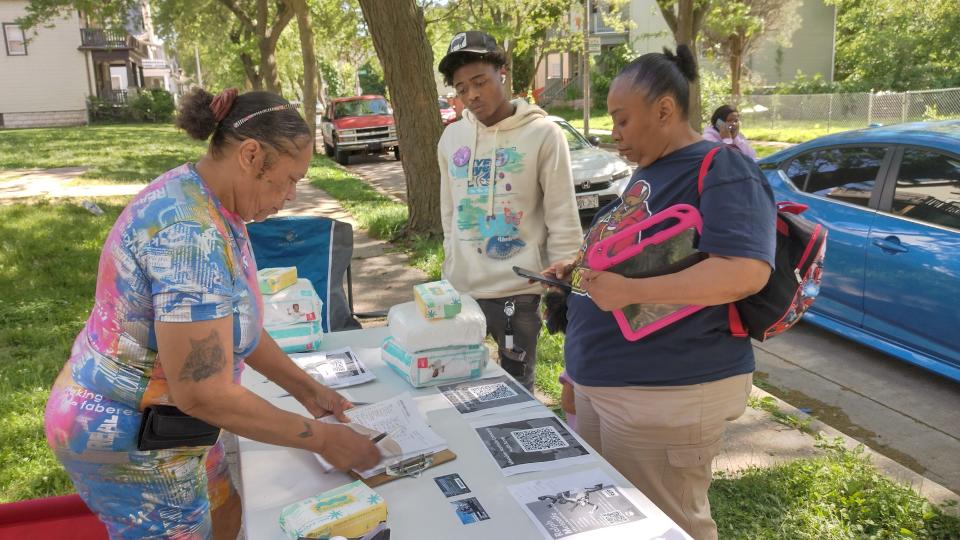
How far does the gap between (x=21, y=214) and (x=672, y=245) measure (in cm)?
978

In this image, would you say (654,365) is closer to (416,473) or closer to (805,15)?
(416,473)

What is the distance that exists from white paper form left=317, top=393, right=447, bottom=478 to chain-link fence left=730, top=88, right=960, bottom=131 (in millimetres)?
17571

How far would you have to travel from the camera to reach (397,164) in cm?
1973

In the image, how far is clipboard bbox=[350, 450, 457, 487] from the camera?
1987mm

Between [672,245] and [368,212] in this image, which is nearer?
[672,245]

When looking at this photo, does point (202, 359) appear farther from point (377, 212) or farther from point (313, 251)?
point (377, 212)

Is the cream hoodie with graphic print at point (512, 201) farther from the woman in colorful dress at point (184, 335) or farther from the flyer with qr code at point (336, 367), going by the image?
the woman in colorful dress at point (184, 335)

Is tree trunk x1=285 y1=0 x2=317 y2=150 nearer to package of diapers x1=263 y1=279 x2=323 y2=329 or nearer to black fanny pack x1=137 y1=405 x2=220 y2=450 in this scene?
package of diapers x1=263 y1=279 x2=323 y2=329

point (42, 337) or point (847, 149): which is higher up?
point (847, 149)

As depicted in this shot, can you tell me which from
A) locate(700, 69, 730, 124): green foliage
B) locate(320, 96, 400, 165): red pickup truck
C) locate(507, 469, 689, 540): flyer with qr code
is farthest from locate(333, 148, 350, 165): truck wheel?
locate(507, 469, 689, 540): flyer with qr code

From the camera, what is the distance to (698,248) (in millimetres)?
1928

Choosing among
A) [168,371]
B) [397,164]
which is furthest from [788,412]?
[397,164]

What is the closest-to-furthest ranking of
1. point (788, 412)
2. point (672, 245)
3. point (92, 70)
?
point (672, 245)
point (788, 412)
point (92, 70)

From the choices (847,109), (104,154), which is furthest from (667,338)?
(847,109)
